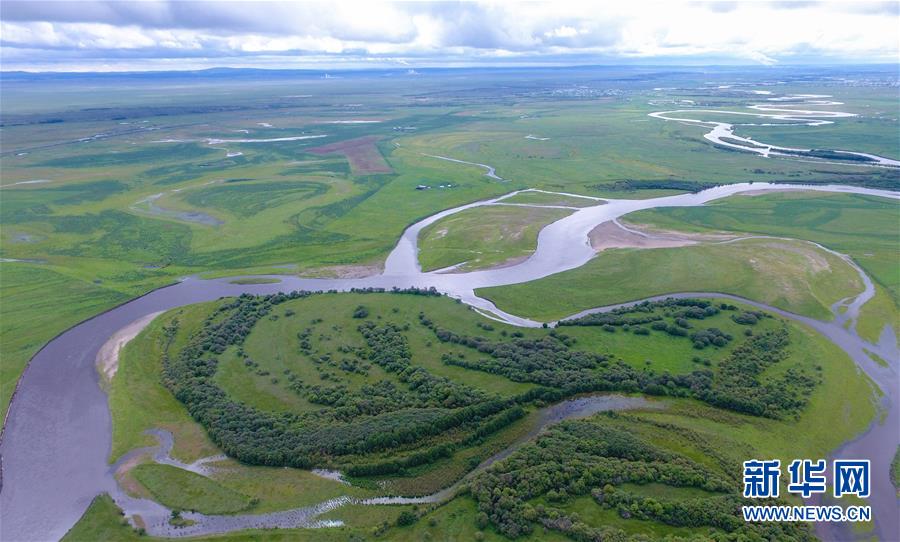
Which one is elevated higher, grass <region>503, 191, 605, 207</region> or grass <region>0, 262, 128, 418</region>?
grass <region>503, 191, 605, 207</region>

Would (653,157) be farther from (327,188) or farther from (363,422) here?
(363,422)

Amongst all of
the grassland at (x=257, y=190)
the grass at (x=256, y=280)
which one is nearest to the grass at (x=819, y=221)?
the grassland at (x=257, y=190)

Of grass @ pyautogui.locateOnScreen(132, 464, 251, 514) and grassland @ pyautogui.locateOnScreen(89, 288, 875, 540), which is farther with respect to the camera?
grass @ pyautogui.locateOnScreen(132, 464, 251, 514)

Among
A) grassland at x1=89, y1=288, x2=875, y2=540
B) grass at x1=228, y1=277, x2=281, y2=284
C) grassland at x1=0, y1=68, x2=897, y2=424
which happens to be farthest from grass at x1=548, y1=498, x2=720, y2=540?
grass at x1=228, y1=277, x2=281, y2=284

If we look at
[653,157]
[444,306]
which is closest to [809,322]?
[444,306]

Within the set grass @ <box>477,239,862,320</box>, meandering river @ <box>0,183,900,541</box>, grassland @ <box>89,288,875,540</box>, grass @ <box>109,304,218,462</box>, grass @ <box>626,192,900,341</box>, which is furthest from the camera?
grass @ <box>626,192,900,341</box>

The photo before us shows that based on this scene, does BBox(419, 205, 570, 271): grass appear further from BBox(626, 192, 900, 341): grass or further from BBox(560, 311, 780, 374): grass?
BBox(560, 311, 780, 374): grass

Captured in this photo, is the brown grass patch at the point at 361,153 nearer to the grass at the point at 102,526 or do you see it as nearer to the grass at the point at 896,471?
the grass at the point at 102,526
